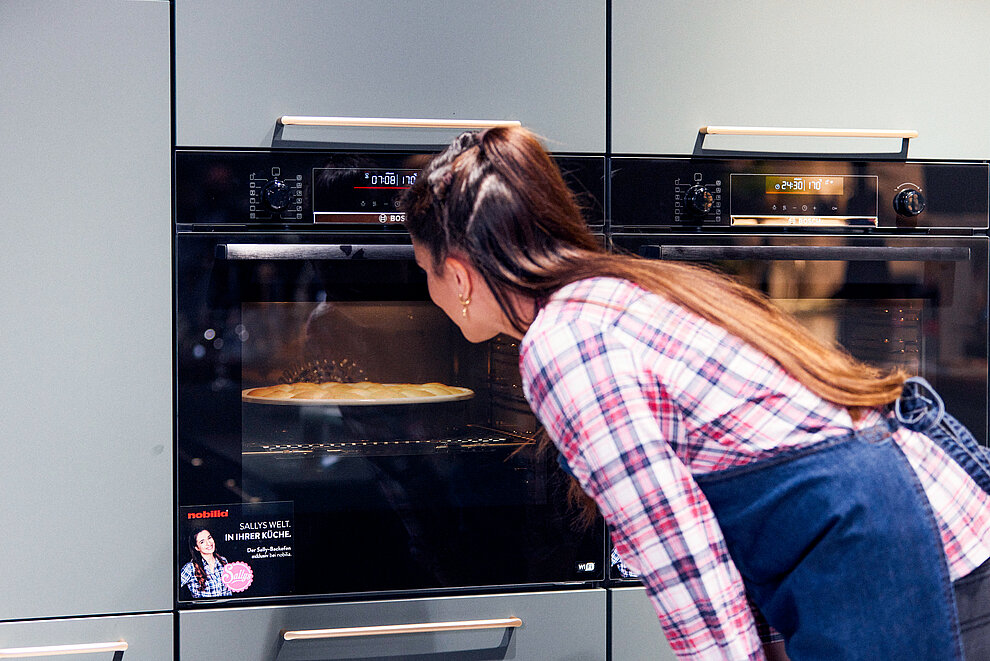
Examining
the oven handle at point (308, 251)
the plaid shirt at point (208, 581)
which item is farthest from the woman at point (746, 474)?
the plaid shirt at point (208, 581)

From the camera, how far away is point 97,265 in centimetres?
114

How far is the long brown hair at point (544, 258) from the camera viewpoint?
0.78 m

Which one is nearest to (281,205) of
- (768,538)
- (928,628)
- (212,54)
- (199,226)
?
(199,226)

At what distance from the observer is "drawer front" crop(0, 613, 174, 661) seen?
3.71ft

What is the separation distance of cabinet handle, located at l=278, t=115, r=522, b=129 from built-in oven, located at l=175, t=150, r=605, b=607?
0.04 m

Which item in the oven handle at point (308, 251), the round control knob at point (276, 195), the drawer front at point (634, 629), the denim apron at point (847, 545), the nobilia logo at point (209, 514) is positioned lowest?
the drawer front at point (634, 629)

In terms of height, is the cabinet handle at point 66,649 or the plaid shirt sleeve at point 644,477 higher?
the plaid shirt sleeve at point 644,477

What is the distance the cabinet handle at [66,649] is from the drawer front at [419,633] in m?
0.08

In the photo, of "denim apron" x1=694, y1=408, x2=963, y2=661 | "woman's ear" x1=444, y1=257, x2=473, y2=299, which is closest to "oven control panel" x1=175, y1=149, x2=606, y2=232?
"woman's ear" x1=444, y1=257, x2=473, y2=299

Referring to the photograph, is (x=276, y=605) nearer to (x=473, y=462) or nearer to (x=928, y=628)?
(x=473, y=462)

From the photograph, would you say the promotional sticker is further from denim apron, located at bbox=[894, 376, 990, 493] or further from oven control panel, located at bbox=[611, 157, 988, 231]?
denim apron, located at bbox=[894, 376, 990, 493]

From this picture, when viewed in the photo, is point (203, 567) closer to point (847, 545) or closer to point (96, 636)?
point (96, 636)

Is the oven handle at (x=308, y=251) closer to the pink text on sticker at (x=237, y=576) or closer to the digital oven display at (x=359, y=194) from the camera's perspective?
the digital oven display at (x=359, y=194)

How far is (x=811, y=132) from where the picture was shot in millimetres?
1267
